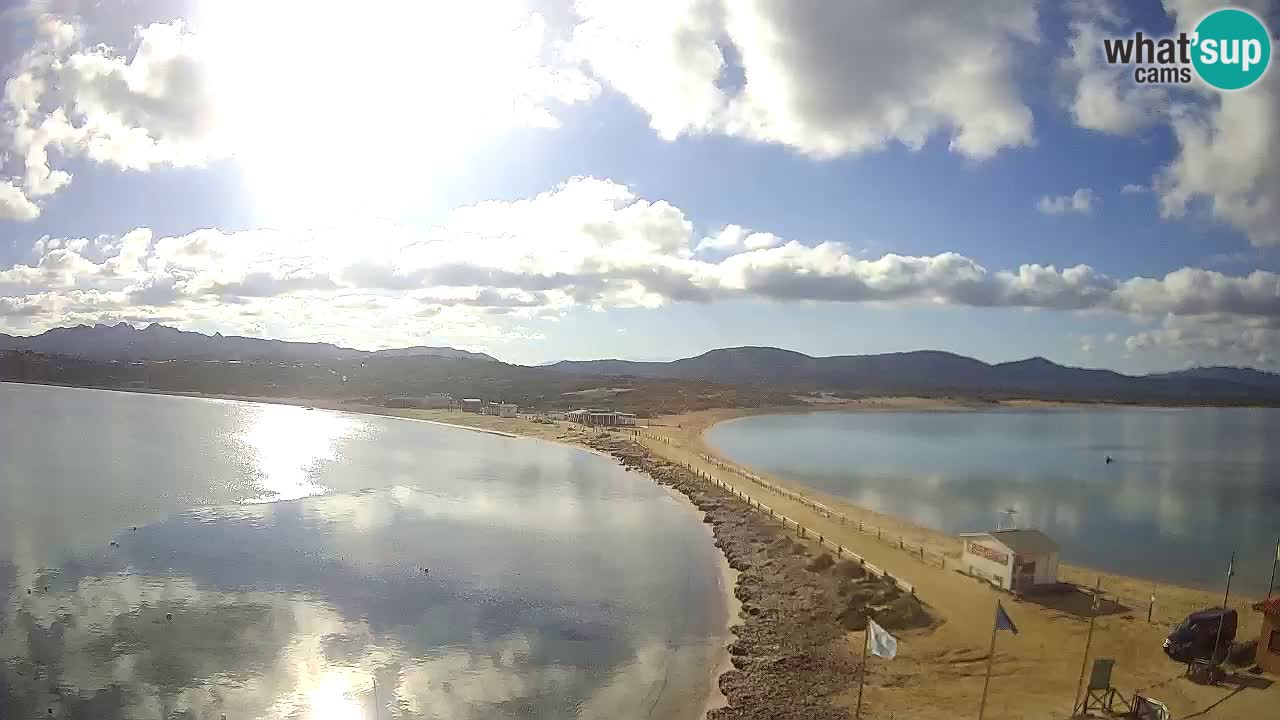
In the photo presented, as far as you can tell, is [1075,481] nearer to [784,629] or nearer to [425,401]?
[784,629]

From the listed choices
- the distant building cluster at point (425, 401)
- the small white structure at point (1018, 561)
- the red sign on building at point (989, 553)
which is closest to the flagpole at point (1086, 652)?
the small white structure at point (1018, 561)

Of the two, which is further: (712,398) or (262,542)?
(712,398)

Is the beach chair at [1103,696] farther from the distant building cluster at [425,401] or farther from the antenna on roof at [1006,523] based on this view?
the distant building cluster at [425,401]

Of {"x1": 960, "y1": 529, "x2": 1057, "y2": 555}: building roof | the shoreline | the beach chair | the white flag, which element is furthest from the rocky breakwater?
the shoreline

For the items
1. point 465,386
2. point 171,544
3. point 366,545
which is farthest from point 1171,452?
point 465,386

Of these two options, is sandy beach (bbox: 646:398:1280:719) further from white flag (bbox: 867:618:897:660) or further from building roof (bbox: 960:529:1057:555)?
white flag (bbox: 867:618:897:660)

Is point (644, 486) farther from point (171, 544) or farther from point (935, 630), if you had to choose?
point (935, 630)
